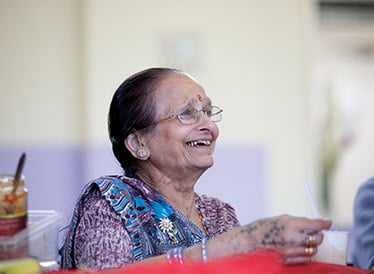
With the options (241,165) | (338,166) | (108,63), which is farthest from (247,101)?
(338,166)

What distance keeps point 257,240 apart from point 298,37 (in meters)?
3.22

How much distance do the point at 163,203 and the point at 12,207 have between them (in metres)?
0.51

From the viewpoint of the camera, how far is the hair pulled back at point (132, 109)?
1522 mm

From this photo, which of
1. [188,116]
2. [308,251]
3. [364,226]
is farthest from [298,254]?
[364,226]

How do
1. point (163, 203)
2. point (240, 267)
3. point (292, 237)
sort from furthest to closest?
point (163, 203) → point (292, 237) → point (240, 267)

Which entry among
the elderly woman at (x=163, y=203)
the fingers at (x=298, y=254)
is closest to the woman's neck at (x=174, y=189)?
the elderly woman at (x=163, y=203)

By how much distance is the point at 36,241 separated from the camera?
103 cm

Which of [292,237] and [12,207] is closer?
[12,207]

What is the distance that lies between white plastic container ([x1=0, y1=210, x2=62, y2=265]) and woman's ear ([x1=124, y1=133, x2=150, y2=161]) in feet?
1.33

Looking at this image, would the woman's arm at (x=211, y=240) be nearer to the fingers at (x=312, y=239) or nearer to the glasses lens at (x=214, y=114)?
the fingers at (x=312, y=239)

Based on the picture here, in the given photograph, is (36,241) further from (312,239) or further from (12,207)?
(312,239)

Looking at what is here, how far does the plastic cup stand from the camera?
1262 millimetres

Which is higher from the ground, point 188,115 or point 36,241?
point 188,115

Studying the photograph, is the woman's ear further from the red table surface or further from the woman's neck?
the red table surface
